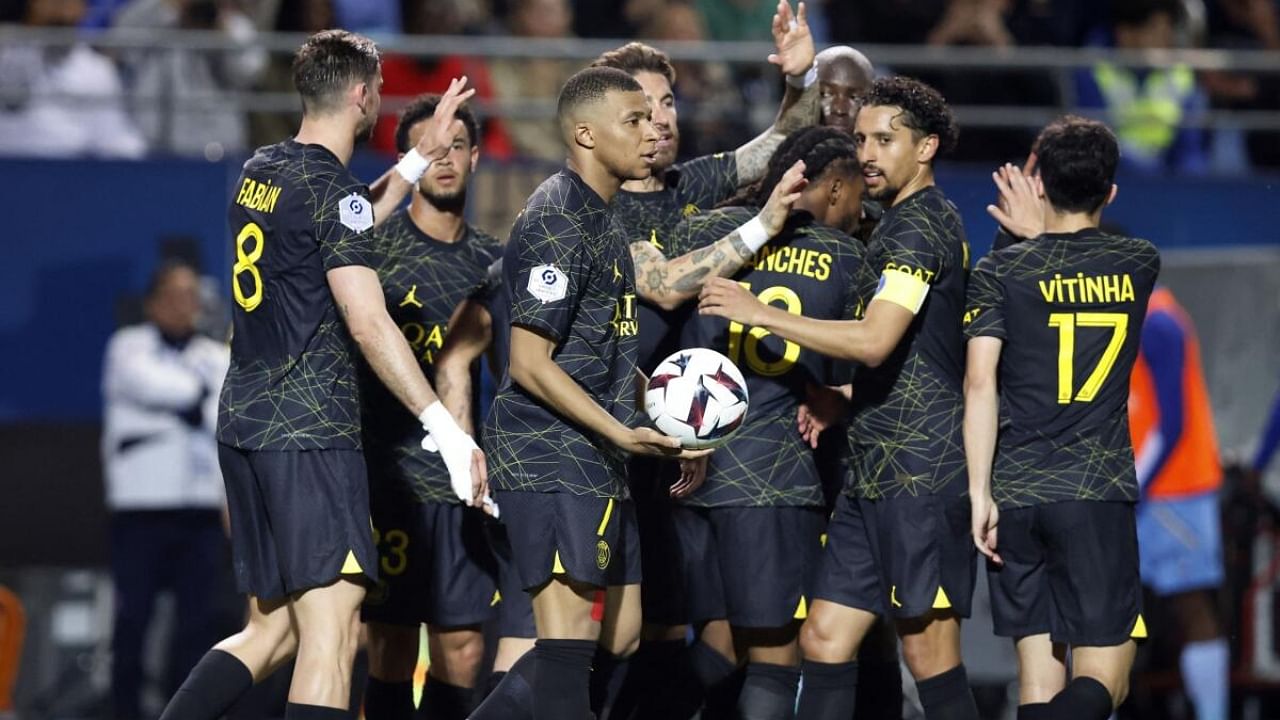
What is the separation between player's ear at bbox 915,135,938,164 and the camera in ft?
22.8

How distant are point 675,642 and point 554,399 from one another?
1723 millimetres

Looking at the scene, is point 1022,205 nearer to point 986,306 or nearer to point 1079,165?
point 1079,165

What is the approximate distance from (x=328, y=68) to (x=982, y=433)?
2.66 m

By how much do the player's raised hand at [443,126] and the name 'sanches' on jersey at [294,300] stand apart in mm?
648

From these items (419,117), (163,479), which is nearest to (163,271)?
(163,479)

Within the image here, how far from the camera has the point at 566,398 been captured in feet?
20.1

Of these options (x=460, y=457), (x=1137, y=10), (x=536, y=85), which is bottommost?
(x=460, y=457)

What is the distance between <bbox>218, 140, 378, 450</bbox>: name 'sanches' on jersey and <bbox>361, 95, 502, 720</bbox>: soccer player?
2.89 feet

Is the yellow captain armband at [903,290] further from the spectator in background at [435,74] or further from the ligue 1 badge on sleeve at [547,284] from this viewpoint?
the spectator in background at [435,74]

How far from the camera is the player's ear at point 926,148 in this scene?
6.95 meters

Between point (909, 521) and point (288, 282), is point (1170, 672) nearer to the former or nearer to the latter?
point (909, 521)

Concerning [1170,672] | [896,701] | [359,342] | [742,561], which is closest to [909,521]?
[742,561]

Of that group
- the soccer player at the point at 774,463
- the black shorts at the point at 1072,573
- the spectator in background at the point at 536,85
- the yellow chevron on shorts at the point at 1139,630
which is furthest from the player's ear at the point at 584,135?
the spectator in background at the point at 536,85

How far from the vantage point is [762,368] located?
7.12 metres
